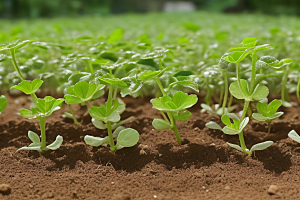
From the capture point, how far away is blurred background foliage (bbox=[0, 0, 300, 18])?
1206 cm

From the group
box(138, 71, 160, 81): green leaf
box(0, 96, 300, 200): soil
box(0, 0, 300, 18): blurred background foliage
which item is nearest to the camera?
box(0, 96, 300, 200): soil

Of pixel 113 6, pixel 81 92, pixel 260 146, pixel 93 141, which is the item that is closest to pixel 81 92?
pixel 81 92

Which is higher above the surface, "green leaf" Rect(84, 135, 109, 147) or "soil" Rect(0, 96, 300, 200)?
"green leaf" Rect(84, 135, 109, 147)

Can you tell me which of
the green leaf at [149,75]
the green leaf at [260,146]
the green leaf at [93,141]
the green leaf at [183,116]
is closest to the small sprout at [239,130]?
the green leaf at [260,146]

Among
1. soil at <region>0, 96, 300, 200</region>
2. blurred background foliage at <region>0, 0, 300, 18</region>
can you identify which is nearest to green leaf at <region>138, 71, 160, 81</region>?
soil at <region>0, 96, 300, 200</region>

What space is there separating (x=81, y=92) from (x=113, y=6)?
15.2 metres

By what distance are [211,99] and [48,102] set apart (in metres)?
1.07

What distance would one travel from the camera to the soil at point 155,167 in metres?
1.19

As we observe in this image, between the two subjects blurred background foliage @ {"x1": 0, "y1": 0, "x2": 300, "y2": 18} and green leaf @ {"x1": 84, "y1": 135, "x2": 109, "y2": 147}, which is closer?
green leaf @ {"x1": 84, "y1": 135, "x2": 109, "y2": 147}

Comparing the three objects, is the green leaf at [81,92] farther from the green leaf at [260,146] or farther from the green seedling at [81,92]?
the green leaf at [260,146]

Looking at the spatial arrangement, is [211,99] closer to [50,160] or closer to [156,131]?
[156,131]

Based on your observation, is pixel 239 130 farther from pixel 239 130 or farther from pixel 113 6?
pixel 113 6

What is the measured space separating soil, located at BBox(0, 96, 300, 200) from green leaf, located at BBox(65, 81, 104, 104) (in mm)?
222

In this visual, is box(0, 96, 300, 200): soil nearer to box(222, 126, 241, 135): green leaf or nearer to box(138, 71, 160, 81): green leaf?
box(222, 126, 241, 135): green leaf
